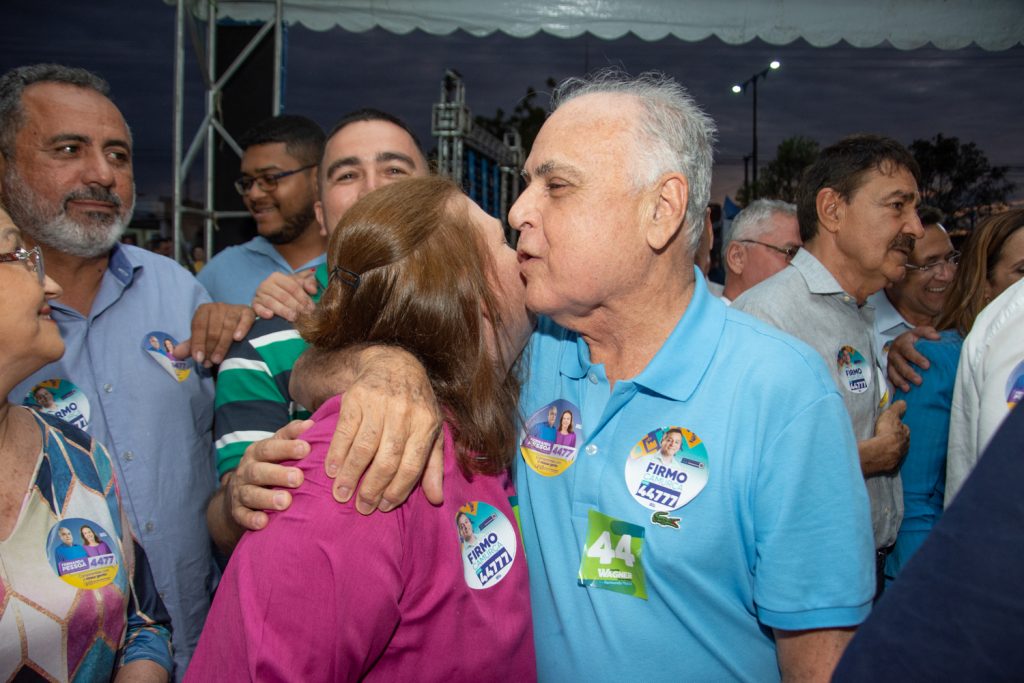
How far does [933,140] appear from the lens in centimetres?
1656

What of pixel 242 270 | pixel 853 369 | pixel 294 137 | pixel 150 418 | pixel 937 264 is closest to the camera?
pixel 150 418

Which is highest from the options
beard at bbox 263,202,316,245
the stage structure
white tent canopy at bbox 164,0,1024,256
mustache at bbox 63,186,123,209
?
white tent canopy at bbox 164,0,1024,256

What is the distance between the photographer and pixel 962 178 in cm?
1572

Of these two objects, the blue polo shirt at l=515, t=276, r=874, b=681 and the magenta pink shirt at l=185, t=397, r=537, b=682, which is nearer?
the magenta pink shirt at l=185, t=397, r=537, b=682

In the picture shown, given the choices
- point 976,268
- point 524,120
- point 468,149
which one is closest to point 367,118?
point 976,268

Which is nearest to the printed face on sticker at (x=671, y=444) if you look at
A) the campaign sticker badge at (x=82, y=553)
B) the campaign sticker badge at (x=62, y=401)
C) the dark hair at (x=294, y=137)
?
the campaign sticker badge at (x=82, y=553)

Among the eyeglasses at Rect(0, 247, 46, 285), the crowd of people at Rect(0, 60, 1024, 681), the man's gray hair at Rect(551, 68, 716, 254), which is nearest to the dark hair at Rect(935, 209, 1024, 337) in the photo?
the crowd of people at Rect(0, 60, 1024, 681)

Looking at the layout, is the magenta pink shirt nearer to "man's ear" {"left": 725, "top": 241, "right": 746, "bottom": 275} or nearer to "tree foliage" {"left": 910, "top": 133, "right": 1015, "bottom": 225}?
"man's ear" {"left": 725, "top": 241, "right": 746, "bottom": 275}

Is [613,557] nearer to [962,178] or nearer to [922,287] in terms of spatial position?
[922,287]

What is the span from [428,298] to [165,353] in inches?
59.6

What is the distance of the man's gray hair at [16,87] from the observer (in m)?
2.50

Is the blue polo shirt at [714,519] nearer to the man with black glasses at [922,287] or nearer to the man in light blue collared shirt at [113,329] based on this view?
the man in light blue collared shirt at [113,329]

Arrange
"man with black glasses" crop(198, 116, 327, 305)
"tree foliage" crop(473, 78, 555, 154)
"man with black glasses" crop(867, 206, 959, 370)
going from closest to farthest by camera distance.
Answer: "man with black glasses" crop(198, 116, 327, 305), "man with black glasses" crop(867, 206, 959, 370), "tree foliage" crop(473, 78, 555, 154)

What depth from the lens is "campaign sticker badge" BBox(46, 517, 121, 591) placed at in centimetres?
147
